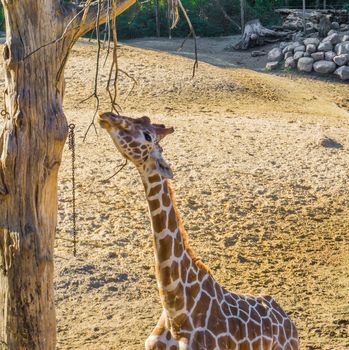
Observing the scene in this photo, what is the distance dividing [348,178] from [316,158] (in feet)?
2.56

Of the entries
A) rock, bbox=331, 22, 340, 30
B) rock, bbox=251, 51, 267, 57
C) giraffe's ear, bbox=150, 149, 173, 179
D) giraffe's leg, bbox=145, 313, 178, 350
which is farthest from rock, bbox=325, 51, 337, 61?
giraffe's ear, bbox=150, 149, 173, 179

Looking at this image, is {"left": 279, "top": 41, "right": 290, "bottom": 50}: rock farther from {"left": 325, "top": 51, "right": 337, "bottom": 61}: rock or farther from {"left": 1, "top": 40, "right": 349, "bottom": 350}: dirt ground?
{"left": 1, "top": 40, "right": 349, "bottom": 350}: dirt ground

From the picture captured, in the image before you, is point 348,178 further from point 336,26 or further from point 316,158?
point 336,26

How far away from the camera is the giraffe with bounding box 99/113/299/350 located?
5129 millimetres

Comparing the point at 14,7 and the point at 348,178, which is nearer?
the point at 14,7

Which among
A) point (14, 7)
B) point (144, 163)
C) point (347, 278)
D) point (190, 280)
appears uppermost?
point (14, 7)

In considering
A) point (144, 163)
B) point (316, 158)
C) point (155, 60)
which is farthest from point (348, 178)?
point (144, 163)

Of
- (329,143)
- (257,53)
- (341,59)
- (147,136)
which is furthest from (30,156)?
(257,53)

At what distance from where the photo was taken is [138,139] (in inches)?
200

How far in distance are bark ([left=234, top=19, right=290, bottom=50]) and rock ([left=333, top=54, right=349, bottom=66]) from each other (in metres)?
3.97

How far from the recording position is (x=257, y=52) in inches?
878

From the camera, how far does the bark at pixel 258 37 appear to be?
914 inches

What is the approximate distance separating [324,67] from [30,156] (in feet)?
48.9

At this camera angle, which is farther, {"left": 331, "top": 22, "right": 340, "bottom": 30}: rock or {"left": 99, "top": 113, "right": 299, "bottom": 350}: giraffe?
{"left": 331, "top": 22, "right": 340, "bottom": 30}: rock
